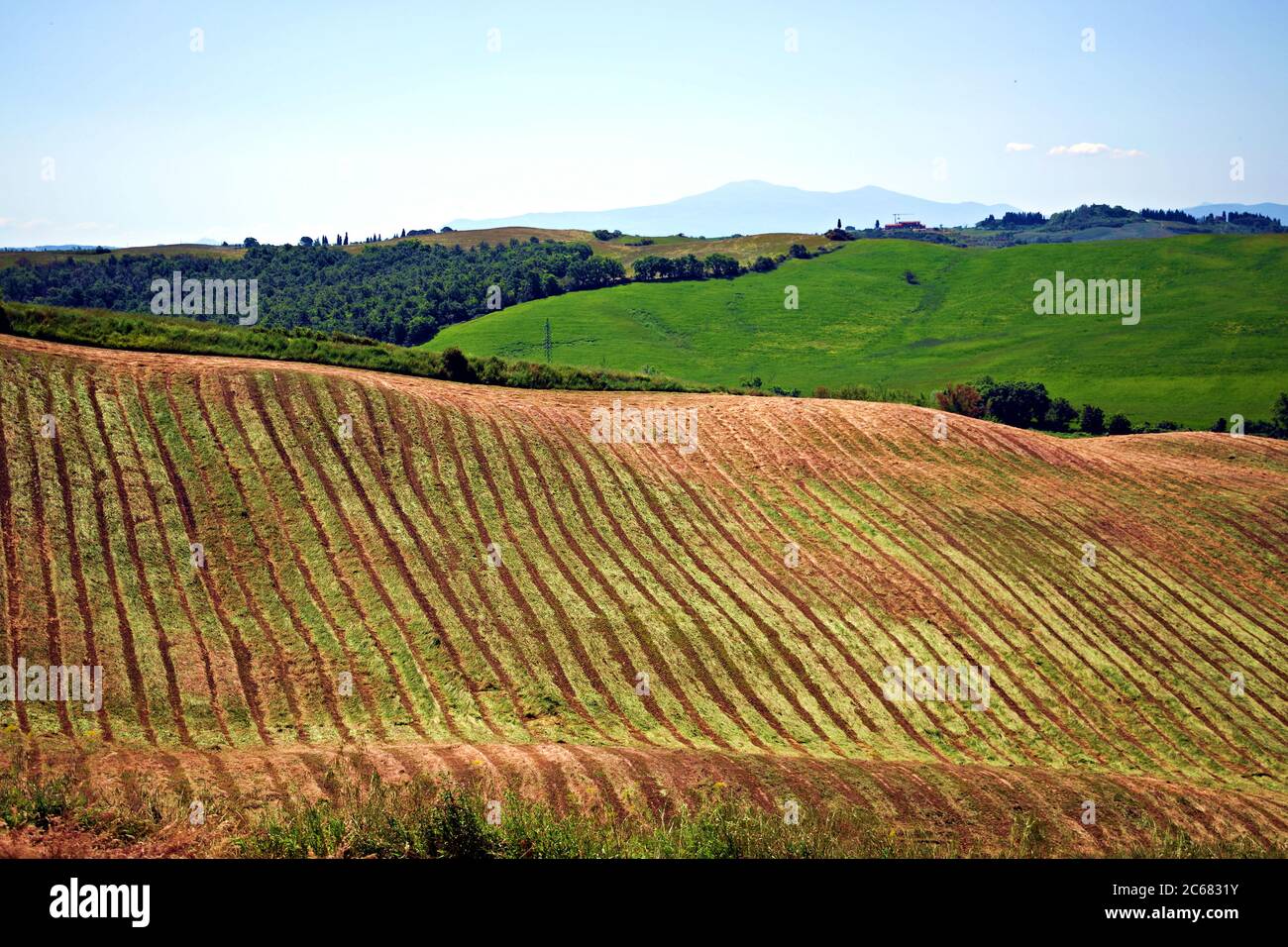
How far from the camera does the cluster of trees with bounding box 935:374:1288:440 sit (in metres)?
88.9

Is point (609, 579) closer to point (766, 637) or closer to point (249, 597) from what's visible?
point (766, 637)

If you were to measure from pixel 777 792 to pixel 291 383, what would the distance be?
1222 inches

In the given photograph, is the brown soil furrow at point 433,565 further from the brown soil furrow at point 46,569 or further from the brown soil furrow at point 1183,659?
the brown soil furrow at point 1183,659

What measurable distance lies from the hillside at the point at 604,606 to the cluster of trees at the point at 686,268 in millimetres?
96860

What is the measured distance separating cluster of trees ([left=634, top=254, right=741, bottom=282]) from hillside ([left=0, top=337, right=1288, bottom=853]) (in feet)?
318

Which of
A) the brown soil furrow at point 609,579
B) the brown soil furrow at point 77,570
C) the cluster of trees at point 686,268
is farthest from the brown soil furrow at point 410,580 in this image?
the cluster of trees at point 686,268

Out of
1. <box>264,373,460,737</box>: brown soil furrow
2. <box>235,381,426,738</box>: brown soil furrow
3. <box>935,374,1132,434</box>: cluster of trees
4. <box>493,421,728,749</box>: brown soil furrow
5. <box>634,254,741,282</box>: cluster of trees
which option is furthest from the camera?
<box>634,254,741,282</box>: cluster of trees

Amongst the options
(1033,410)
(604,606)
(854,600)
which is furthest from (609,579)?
(1033,410)

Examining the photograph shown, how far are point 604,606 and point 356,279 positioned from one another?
12819 centimetres

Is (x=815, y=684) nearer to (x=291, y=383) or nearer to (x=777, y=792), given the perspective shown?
(x=777, y=792)

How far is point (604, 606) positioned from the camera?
35.6 metres

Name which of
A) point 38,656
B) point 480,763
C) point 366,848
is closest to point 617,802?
point 480,763

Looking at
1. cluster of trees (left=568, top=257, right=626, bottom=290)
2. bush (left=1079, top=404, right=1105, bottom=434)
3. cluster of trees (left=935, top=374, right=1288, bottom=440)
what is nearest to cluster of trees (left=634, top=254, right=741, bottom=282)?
cluster of trees (left=568, top=257, right=626, bottom=290)

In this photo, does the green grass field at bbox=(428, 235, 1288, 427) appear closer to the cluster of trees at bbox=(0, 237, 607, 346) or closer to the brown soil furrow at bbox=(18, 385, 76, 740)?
the cluster of trees at bbox=(0, 237, 607, 346)
